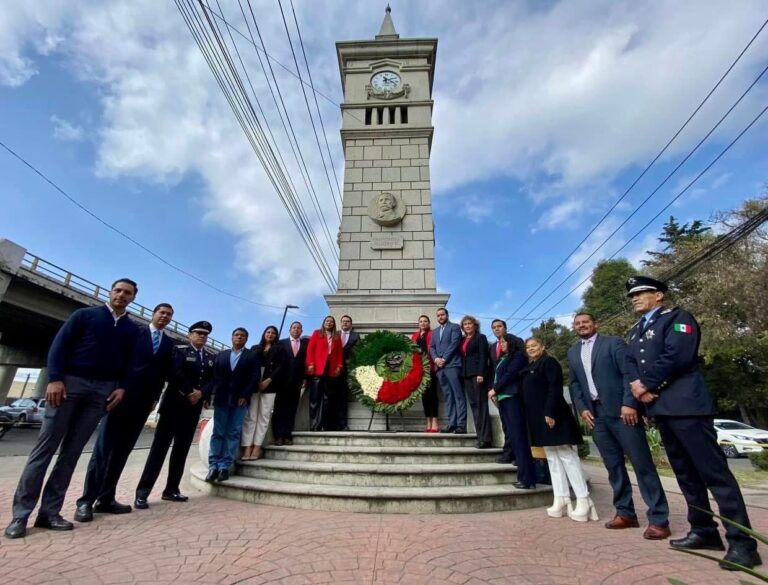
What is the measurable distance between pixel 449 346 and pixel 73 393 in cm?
420

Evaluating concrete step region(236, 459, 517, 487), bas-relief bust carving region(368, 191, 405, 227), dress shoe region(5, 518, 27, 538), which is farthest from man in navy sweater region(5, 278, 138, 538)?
bas-relief bust carving region(368, 191, 405, 227)

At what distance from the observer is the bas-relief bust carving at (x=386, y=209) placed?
336 inches

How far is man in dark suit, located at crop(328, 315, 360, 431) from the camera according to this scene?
5.98 metres

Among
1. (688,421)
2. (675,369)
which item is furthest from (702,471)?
(675,369)

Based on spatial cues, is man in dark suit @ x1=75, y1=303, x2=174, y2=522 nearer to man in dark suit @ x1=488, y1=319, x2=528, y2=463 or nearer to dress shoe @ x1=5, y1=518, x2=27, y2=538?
dress shoe @ x1=5, y1=518, x2=27, y2=538

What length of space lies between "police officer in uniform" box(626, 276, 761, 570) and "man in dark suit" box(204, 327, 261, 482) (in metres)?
3.84

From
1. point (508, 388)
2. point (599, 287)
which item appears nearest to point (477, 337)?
point (508, 388)

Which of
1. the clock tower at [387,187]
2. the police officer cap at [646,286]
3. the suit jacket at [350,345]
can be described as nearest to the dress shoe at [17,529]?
the suit jacket at [350,345]

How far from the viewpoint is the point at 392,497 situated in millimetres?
3707

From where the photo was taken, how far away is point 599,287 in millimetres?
32406

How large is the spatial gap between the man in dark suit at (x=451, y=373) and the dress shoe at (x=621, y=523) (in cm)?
219

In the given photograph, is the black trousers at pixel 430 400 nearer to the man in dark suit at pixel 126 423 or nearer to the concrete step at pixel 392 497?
the concrete step at pixel 392 497

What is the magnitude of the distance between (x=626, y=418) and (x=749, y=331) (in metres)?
17.9

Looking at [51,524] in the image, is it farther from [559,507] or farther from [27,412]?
[27,412]
